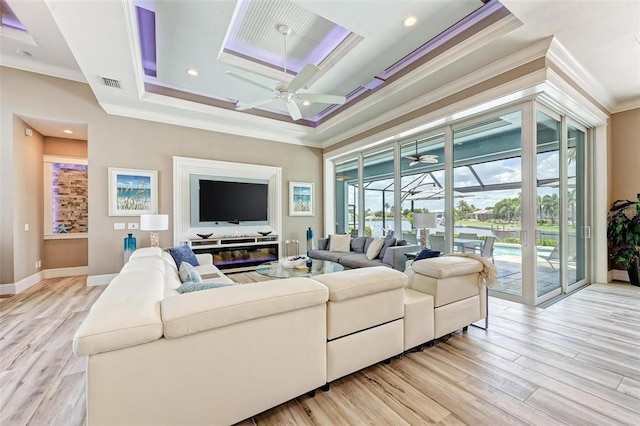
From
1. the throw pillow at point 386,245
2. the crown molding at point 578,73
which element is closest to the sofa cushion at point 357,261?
the throw pillow at point 386,245

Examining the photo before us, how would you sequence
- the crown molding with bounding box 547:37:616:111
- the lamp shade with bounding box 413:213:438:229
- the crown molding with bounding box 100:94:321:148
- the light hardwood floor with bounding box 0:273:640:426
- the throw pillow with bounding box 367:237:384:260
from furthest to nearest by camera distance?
the crown molding with bounding box 100:94:321:148 → the throw pillow with bounding box 367:237:384:260 → the lamp shade with bounding box 413:213:438:229 → the crown molding with bounding box 547:37:616:111 → the light hardwood floor with bounding box 0:273:640:426

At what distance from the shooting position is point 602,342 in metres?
2.55

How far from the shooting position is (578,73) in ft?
11.8

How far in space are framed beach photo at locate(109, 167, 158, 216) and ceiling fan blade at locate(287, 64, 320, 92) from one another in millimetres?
3474

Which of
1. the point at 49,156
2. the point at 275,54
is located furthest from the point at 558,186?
the point at 49,156

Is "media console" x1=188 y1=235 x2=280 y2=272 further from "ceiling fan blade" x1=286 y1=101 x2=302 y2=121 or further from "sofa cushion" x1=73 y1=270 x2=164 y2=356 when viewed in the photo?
"sofa cushion" x1=73 y1=270 x2=164 y2=356

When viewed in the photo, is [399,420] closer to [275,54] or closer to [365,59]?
[365,59]

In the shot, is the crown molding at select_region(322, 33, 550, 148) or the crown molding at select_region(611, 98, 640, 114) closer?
the crown molding at select_region(322, 33, 550, 148)

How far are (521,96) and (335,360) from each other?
387 centimetres

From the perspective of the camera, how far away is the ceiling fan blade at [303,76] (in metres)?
2.82

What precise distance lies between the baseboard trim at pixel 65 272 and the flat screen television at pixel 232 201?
103 inches

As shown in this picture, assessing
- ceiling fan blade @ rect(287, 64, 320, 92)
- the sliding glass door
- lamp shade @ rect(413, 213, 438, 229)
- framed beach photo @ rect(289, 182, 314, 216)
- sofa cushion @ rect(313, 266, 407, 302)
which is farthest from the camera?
framed beach photo @ rect(289, 182, 314, 216)

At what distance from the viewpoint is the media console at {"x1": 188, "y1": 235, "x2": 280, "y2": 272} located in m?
5.45

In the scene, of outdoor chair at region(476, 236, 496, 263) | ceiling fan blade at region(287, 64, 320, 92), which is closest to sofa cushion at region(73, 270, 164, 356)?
ceiling fan blade at region(287, 64, 320, 92)
